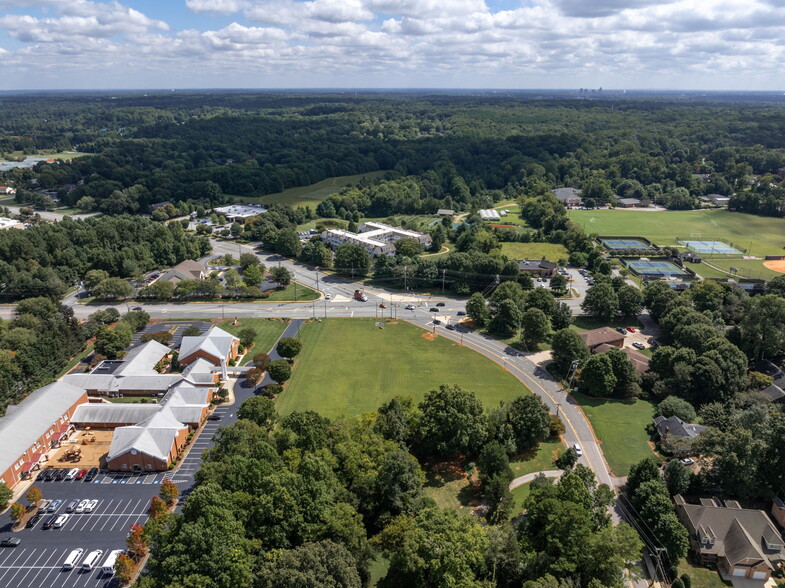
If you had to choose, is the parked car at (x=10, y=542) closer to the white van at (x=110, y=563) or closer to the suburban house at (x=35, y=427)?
the suburban house at (x=35, y=427)

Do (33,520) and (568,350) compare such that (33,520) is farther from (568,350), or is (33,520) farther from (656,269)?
(656,269)

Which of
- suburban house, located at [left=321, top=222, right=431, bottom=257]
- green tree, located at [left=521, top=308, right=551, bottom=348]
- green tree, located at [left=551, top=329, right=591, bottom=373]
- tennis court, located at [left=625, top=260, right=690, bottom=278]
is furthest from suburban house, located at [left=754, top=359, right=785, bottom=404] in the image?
suburban house, located at [left=321, top=222, right=431, bottom=257]

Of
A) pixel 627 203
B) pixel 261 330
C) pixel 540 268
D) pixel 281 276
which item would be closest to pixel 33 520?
pixel 261 330

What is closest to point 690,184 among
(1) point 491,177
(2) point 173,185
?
(1) point 491,177

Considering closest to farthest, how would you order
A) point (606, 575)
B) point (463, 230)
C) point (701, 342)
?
point (606, 575), point (701, 342), point (463, 230)

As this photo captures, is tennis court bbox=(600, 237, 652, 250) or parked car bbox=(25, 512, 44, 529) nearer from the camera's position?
parked car bbox=(25, 512, 44, 529)

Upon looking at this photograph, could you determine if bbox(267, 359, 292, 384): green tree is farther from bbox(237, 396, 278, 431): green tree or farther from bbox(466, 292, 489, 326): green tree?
bbox(466, 292, 489, 326): green tree

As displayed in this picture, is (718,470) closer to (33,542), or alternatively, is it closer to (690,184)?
(33,542)
